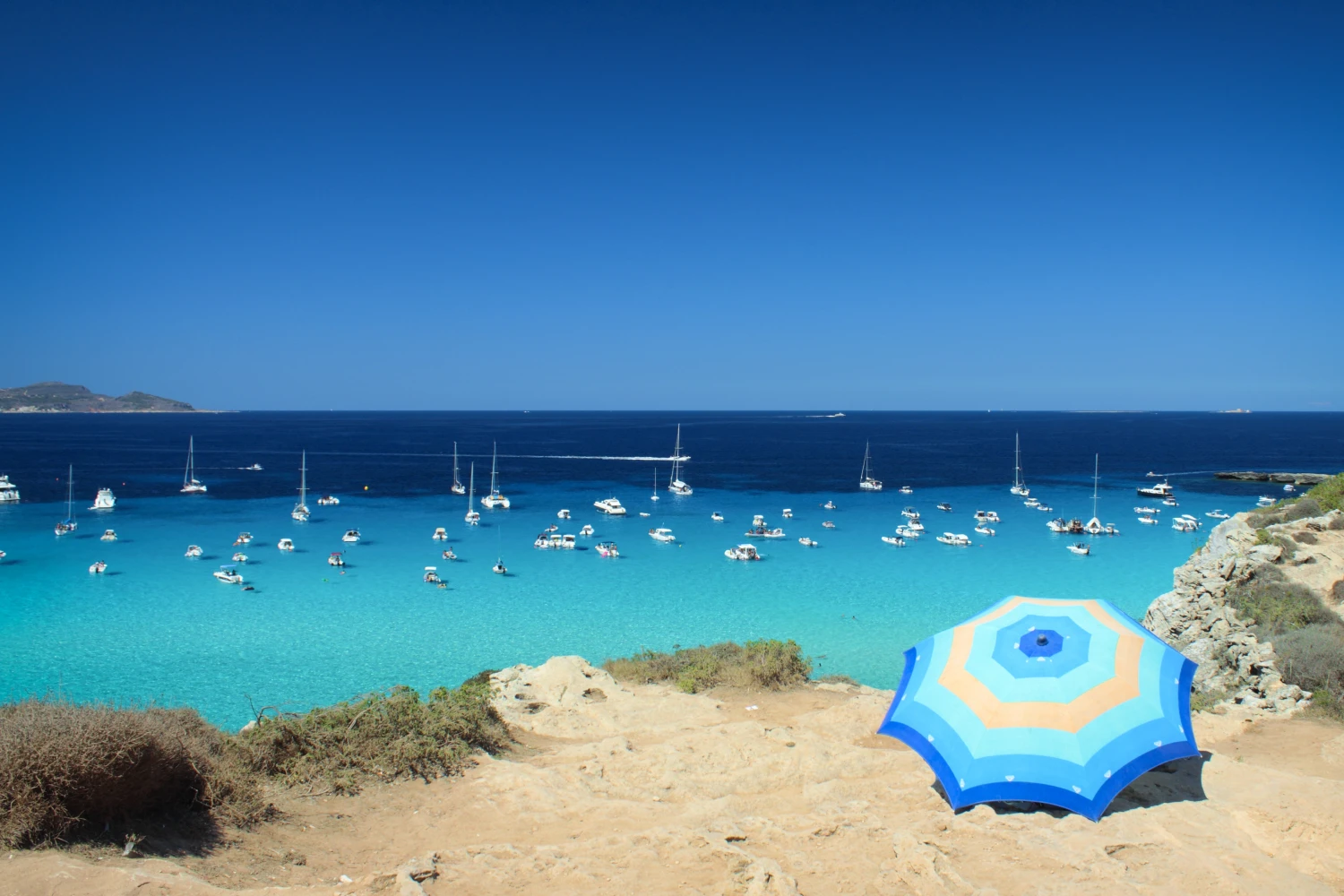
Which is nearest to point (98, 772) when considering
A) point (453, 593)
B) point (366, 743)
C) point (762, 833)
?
point (366, 743)

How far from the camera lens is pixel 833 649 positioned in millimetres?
27188

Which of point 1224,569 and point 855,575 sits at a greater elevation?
point 1224,569

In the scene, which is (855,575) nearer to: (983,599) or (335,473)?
(983,599)

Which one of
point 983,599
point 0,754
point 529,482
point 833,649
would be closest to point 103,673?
point 0,754

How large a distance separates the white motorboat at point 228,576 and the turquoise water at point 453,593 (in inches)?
20.4

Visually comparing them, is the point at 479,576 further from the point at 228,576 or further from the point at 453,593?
the point at 228,576

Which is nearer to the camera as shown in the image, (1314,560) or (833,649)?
(1314,560)

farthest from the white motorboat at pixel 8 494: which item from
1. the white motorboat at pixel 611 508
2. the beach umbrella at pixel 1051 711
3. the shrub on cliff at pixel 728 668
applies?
the beach umbrella at pixel 1051 711

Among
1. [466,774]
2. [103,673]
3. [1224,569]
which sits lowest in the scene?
[103,673]

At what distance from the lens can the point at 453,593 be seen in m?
36.3

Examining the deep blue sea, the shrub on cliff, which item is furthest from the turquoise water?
the shrub on cliff

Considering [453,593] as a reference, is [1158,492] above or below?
above

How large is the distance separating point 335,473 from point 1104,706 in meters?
94.0

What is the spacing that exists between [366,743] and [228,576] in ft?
105
